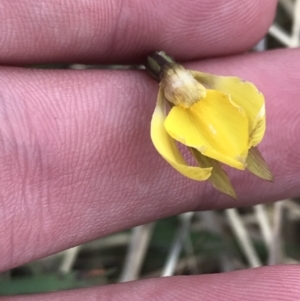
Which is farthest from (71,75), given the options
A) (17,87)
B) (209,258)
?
(209,258)

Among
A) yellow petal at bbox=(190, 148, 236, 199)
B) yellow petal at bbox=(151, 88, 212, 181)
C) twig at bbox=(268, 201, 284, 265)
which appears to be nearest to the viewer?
yellow petal at bbox=(151, 88, 212, 181)

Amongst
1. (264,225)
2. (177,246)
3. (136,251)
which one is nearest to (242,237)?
(264,225)

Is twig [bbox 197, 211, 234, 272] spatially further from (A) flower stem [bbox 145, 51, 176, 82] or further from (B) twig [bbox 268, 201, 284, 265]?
(A) flower stem [bbox 145, 51, 176, 82]

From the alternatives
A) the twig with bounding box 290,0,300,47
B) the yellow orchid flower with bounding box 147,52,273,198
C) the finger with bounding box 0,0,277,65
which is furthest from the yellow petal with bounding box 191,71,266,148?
the twig with bounding box 290,0,300,47

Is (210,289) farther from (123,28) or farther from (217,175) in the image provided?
(123,28)

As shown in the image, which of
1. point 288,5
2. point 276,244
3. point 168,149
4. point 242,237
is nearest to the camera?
point 168,149

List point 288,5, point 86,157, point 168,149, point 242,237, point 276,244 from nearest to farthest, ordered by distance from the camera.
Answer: point 168,149 < point 86,157 < point 276,244 < point 242,237 < point 288,5
